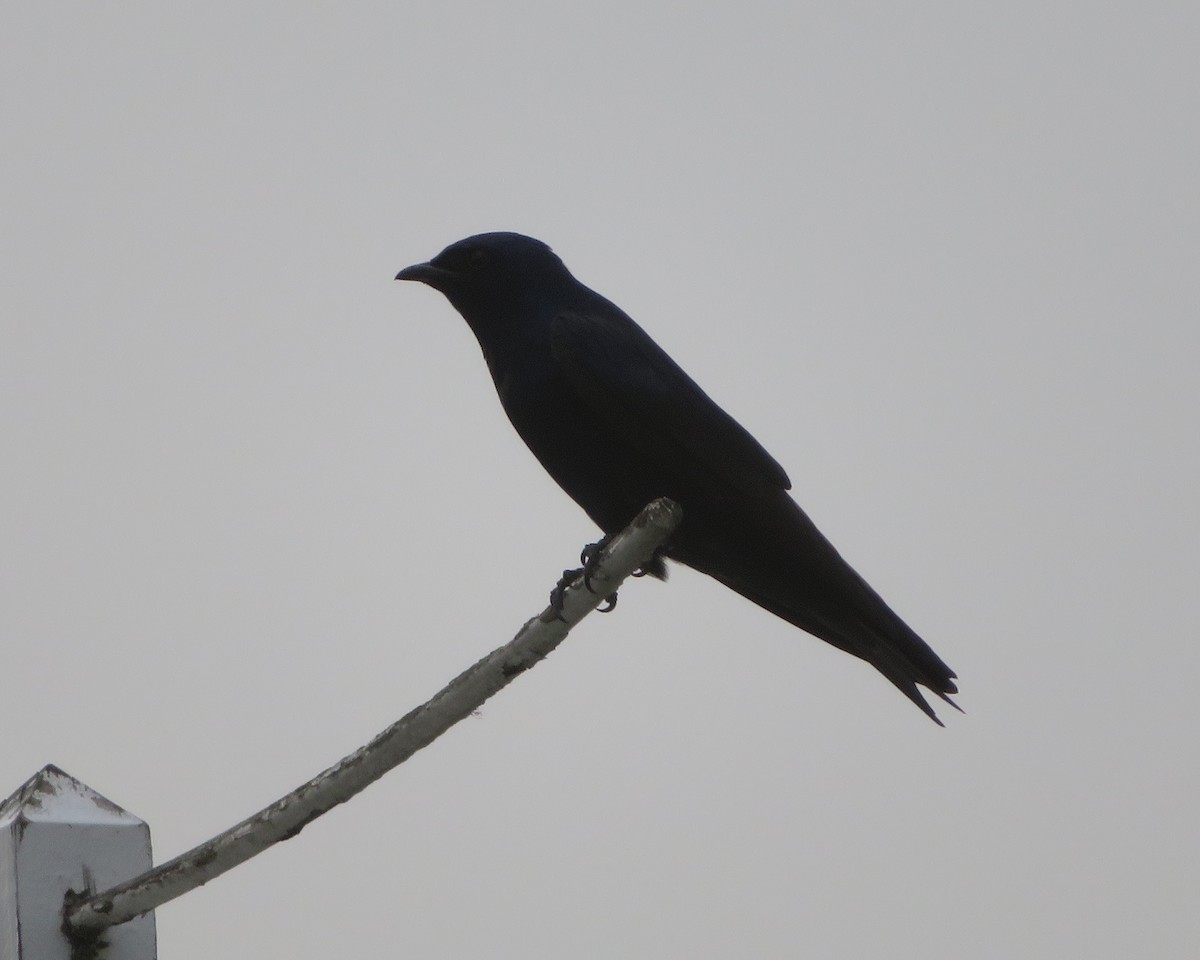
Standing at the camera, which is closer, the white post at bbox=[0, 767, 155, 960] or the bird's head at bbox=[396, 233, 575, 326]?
the white post at bbox=[0, 767, 155, 960]

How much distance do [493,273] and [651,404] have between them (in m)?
0.96

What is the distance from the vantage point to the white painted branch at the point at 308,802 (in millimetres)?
2039

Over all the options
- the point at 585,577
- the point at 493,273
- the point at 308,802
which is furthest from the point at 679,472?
the point at 308,802

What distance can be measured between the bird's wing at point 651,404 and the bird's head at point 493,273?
0.88 feet

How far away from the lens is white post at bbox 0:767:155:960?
2.10 metres

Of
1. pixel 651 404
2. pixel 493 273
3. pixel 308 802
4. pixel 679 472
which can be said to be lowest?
pixel 308 802

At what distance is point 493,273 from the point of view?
492 centimetres

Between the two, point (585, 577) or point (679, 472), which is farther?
point (679, 472)

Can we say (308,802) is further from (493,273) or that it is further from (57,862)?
(493,273)

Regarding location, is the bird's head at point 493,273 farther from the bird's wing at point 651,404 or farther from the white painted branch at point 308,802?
the white painted branch at point 308,802

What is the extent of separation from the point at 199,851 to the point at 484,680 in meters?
0.47

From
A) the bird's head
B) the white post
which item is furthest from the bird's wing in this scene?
the white post

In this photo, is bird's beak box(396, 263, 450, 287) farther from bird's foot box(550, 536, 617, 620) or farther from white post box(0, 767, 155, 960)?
white post box(0, 767, 155, 960)

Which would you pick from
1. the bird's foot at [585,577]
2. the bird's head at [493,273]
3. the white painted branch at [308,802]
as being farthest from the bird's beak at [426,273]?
the white painted branch at [308,802]
